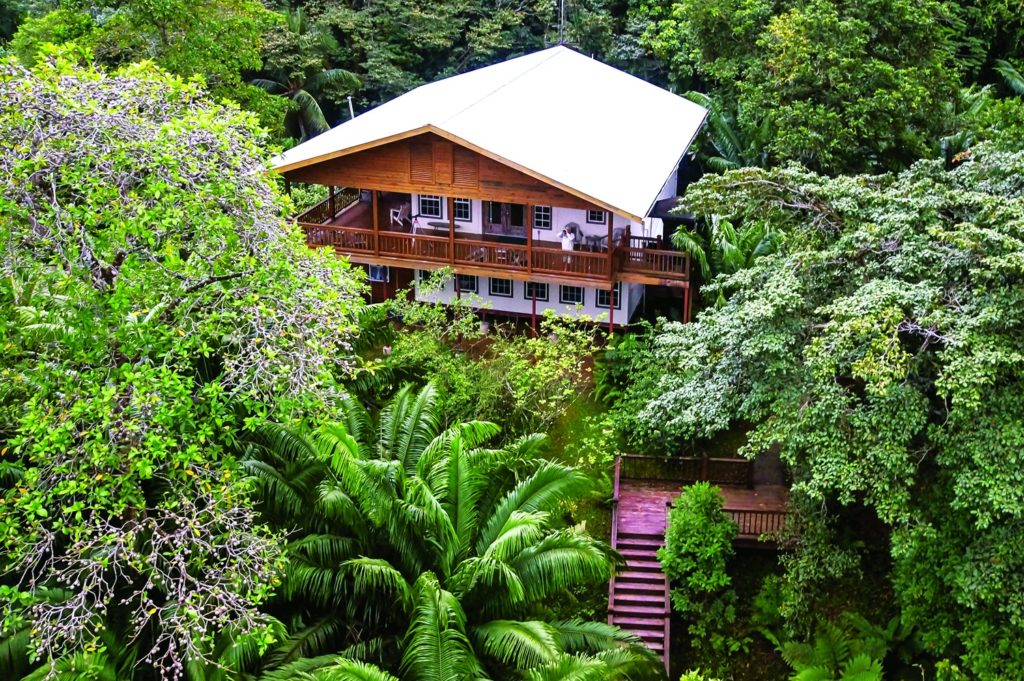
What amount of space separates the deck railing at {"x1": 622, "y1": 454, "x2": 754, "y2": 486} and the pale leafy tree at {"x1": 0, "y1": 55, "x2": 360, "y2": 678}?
10295 millimetres

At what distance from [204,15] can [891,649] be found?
2456 cm

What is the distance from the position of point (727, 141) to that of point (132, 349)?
87.4ft

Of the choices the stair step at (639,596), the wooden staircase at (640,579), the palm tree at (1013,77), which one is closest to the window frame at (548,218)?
the wooden staircase at (640,579)

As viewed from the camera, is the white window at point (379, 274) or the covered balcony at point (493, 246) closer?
the covered balcony at point (493, 246)

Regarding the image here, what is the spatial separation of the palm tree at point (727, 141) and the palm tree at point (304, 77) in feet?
49.9

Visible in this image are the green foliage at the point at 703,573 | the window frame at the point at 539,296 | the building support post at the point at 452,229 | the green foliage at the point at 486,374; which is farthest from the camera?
the window frame at the point at 539,296

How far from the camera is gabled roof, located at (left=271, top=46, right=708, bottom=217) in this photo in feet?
83.4

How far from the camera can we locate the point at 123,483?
1205 cm

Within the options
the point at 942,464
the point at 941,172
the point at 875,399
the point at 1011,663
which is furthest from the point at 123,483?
the point at 941,172

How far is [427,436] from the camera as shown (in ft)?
60.1

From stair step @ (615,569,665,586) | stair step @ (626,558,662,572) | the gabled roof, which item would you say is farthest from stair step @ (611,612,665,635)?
the gabled roof

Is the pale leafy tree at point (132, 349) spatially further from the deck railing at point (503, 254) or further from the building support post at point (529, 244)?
the building support post at point (529, 244)

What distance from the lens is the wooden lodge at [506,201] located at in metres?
25.7

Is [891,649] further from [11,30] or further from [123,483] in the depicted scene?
[11,30]
